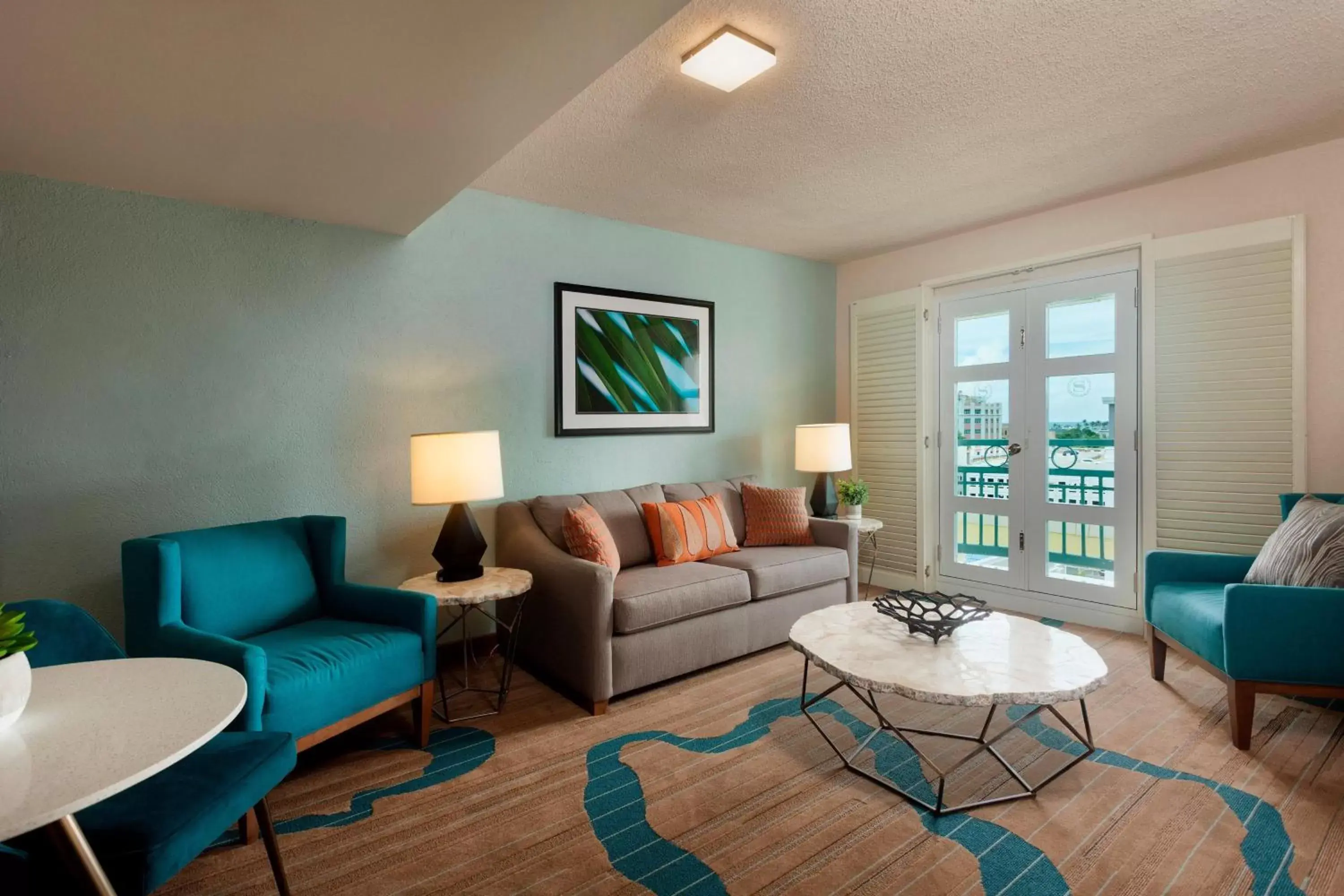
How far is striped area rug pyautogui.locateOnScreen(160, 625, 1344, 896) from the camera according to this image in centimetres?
167

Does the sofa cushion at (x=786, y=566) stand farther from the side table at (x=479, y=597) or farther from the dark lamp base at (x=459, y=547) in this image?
the dark lamp base at (x=459, y=547)

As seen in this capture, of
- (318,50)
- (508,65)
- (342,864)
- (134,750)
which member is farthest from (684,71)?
(342,864)

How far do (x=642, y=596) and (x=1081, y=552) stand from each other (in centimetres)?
280

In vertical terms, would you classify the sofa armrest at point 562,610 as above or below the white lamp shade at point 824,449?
below

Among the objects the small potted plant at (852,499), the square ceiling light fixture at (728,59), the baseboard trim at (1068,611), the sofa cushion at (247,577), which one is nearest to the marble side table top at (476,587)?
the sofa cushion at (247,577)

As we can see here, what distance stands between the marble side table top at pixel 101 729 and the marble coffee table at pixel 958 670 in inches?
64.2

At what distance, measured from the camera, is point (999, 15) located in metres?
1.97

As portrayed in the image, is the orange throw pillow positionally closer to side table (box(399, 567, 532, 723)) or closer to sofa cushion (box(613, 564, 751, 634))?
sofa cushion (box(613, 564, 751, 634))

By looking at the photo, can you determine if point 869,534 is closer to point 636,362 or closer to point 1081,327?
point 1081,327

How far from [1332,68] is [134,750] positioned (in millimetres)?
4022

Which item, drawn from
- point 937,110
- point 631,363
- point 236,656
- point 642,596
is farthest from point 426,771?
point 937,110

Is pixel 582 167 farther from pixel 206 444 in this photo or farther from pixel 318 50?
pixel 206 444

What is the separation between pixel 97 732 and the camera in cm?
108

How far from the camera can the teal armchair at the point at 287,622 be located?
1956mm
